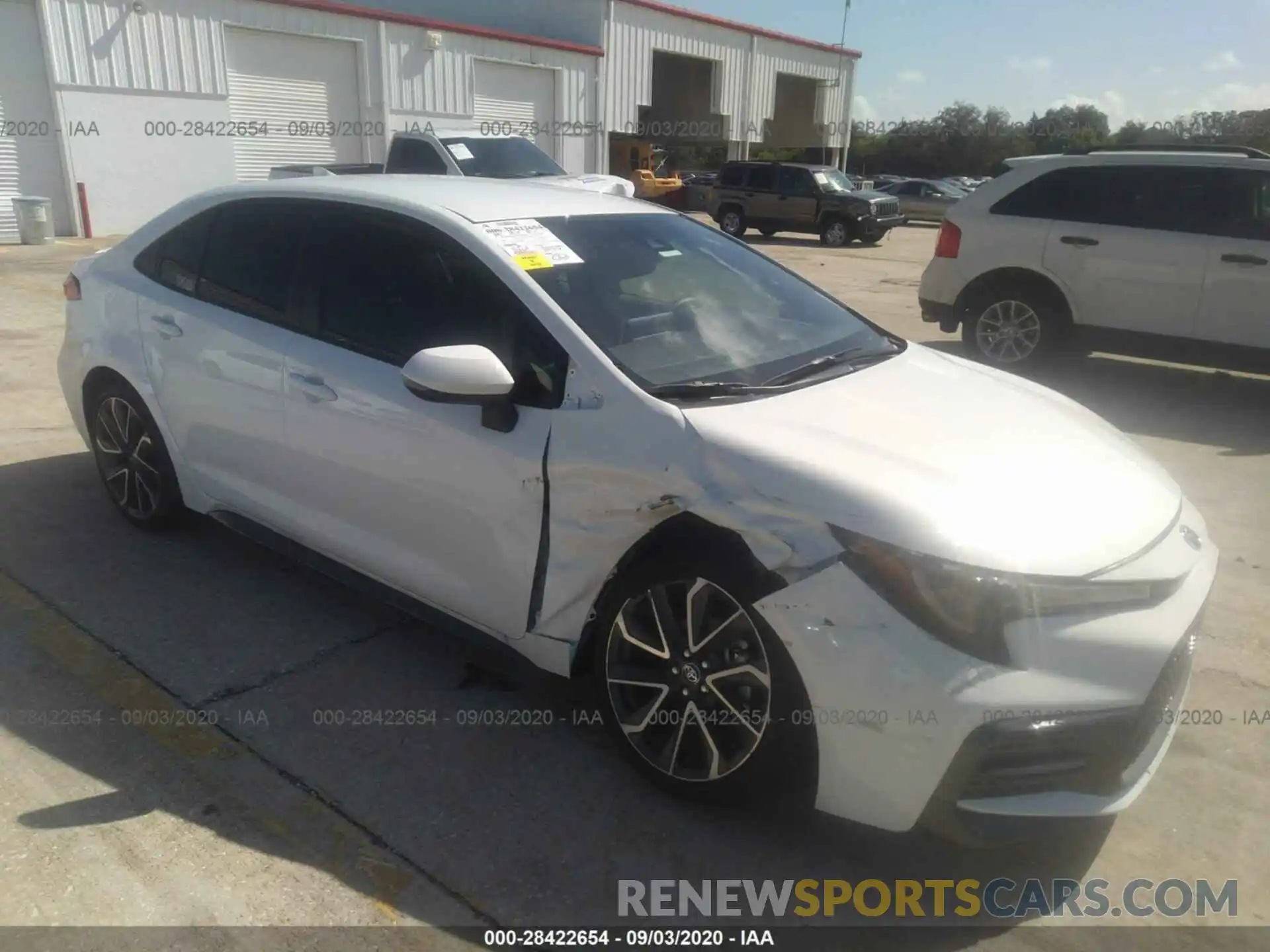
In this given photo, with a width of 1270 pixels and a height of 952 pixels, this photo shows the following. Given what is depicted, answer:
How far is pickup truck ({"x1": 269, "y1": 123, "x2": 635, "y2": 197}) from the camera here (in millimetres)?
11797

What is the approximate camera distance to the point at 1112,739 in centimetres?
237

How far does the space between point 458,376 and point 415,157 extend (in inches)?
400

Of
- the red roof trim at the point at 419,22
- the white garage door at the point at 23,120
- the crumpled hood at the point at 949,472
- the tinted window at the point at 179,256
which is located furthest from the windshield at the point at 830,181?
the crumpled hood at the point at 949,472

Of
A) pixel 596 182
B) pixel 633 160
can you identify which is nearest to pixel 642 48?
pixel 633 160

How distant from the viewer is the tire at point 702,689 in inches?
97.9

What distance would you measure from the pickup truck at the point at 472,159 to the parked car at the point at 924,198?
20540 mm

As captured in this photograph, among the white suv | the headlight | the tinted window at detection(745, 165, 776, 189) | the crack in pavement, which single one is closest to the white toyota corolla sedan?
the headlight

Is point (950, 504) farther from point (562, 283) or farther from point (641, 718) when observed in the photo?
point (562, 283)

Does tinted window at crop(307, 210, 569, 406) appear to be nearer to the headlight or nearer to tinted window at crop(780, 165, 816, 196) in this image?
the headlight

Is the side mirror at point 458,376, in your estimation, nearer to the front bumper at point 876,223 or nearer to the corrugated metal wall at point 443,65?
the front bumper at point 876,223

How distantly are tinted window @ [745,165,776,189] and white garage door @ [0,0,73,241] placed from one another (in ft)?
44.6

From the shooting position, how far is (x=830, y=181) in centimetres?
2217

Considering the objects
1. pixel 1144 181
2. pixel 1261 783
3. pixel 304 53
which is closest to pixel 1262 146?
pixel 304 53

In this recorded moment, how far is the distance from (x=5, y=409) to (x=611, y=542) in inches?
222
